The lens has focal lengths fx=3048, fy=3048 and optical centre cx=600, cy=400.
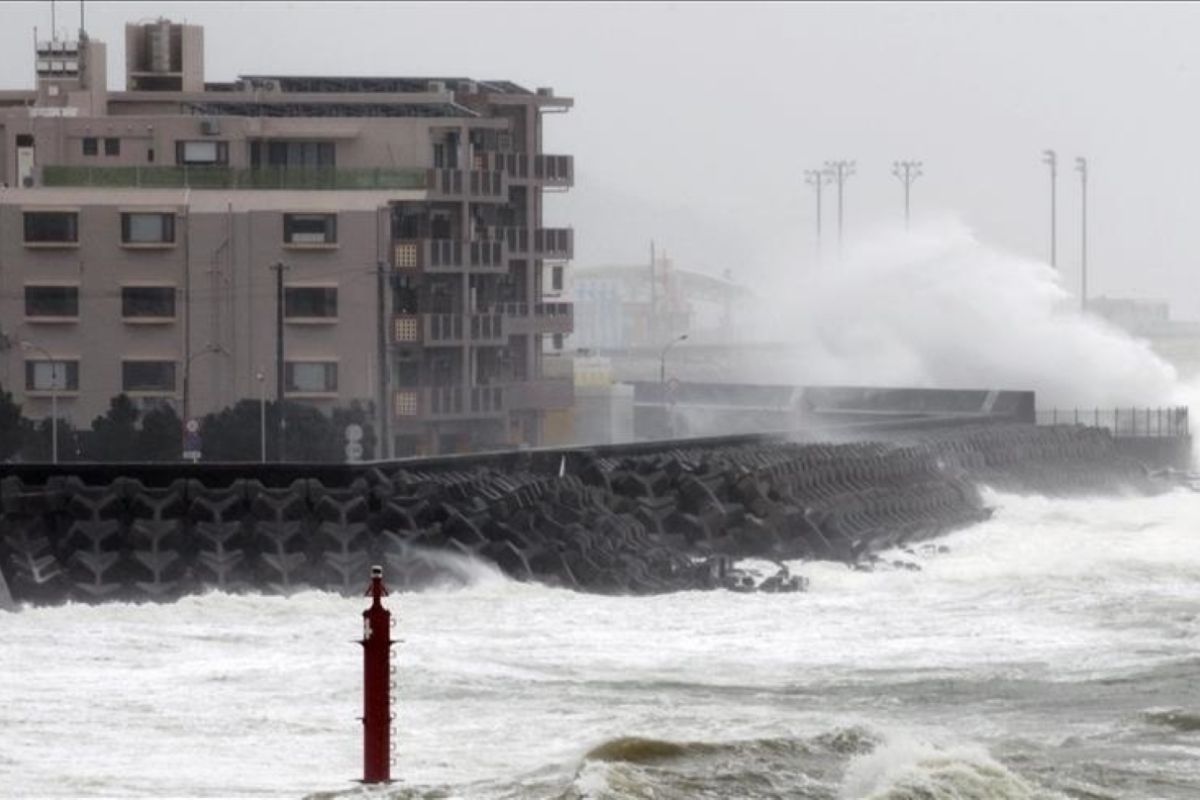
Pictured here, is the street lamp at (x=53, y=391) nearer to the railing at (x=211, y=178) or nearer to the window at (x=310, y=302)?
the railing at (x=211, y=178)

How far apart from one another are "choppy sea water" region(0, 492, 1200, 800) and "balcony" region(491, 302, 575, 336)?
28.9 metres

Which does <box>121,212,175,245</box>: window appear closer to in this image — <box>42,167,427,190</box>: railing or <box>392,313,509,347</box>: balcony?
<box>42,167,427,190</box>: railing

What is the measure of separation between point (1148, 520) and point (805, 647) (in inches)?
706

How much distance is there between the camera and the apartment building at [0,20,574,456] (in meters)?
46.3

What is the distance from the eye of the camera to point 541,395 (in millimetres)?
52594

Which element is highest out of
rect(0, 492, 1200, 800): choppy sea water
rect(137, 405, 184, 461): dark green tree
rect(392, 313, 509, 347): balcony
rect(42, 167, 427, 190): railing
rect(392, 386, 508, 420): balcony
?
rect(42, 167, 427, 190): railing

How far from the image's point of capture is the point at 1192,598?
23.1m

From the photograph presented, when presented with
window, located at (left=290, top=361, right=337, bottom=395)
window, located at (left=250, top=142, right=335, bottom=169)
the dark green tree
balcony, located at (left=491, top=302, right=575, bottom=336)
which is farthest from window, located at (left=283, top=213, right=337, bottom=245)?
balcony, located at (left=491, top=302, right=575, bottom=336)

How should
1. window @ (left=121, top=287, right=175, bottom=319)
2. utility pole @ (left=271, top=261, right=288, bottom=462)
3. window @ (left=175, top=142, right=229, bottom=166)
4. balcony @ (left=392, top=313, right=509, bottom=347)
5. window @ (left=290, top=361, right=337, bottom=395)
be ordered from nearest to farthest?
utility pole @ (left=271, top=261, right=288, bottom=462)
window @ (left=290, top=361, right=337, bottom=395)
window @ (left=121, top=287, right=175, bottom=319)
balcony @ (left=392, top=313, right=509, bottom=347)
window @ (left=175, top=142, right=229, bottom=166)

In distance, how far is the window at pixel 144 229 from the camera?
46.4 m

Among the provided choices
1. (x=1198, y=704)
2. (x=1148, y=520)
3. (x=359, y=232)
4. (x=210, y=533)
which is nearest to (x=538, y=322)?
(x=359, y=232)

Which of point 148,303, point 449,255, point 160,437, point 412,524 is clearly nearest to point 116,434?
point 160,437

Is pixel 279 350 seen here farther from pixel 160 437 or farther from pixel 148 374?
pixel 148 374

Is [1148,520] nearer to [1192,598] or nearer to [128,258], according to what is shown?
[1192,598]
